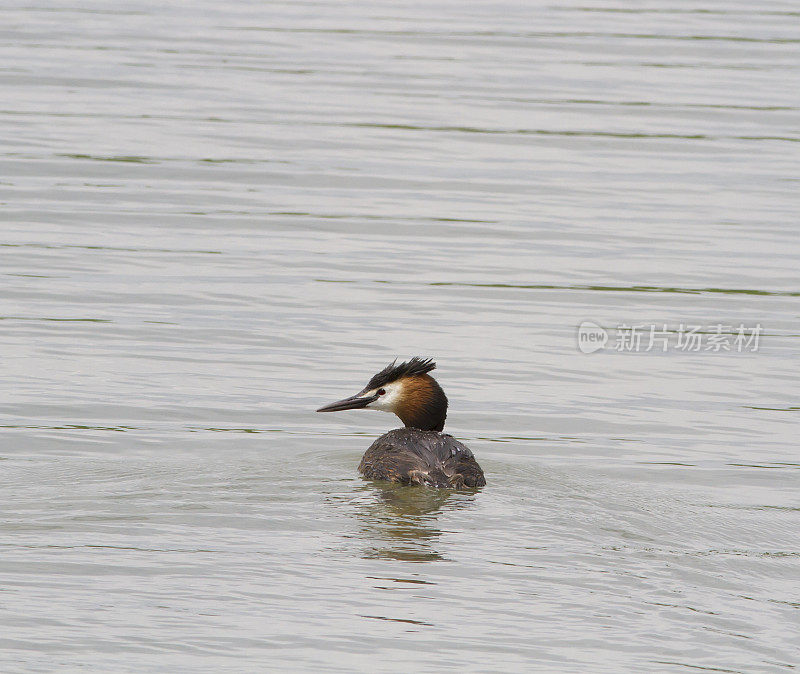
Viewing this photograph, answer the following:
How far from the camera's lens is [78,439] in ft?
29.3

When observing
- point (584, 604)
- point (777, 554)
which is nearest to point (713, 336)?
point (777, 554)

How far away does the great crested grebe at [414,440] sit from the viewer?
8086 mm

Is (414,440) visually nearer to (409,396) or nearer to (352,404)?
(409,396)

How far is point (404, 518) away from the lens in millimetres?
7645

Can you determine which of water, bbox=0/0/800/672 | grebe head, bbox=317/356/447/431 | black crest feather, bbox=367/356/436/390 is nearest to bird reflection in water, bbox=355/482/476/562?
water, bbox=0/0/800/672

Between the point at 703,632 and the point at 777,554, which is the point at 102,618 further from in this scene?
the point at 777,554

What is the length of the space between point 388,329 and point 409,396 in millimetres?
2467

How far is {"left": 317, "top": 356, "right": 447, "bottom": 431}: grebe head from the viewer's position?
8.62m

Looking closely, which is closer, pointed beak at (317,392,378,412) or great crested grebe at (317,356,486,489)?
great crested grebe at (317,356,486,489)

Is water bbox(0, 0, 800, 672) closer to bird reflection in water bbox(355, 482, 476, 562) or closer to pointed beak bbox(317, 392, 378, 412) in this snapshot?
bird reflection in water bbox(355, 482, 476, 562)

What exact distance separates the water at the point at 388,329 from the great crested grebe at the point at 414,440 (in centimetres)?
11

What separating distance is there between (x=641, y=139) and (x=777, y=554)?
9489 millimetres

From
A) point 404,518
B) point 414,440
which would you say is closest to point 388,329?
point 414,440

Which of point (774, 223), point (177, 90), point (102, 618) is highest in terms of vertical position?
point (177, 90)
